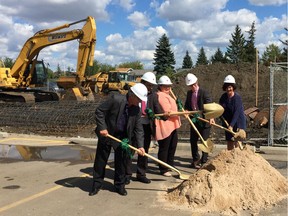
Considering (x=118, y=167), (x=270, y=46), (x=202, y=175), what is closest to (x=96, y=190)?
(x=118, y=167)

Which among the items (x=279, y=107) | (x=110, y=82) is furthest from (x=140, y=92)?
(x=110, y=82)

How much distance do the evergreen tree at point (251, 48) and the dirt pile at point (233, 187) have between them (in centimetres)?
6273

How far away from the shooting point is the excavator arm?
21.7m

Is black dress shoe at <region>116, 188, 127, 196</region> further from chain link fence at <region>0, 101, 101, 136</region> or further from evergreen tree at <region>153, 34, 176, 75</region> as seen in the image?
evergreen tree at <region>153, 34, 176, 75</region>

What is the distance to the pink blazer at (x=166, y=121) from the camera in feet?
23.9

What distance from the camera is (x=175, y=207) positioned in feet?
18.2

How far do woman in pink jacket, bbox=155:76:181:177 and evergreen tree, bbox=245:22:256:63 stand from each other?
6160 centimetres

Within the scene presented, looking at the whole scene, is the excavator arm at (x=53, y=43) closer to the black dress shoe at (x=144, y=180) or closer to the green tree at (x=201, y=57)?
the black dress shoe at (x=144, y=180)

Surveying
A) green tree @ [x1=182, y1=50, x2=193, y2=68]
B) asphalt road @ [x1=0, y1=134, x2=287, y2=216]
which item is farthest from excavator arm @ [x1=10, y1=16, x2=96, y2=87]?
green tree @ [x1=182, y1=50, x2=193, y2=68]

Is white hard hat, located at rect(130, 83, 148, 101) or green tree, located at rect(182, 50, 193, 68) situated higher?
green tree, located at rect(182, 50, 193, 68)

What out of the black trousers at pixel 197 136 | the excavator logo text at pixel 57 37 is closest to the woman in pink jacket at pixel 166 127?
the black trousers at pixel 197 136

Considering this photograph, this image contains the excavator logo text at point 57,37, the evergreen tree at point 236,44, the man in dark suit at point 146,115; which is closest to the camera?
the man in dark suit at point 146,115

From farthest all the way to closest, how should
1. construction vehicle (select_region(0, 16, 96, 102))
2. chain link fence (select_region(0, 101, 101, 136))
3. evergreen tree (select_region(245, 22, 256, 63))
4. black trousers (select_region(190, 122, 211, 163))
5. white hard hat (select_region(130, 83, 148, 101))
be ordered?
evergreen tree (select_region(245, 22, 256, 63)), construction vehicle (select_region(0, 16, 96, 102)), chain link fence (select_region(0, 101, 101, 136)), black trousers (select_region(190, 122, 211, 163)), white hard hat (select_region(130, 83, 148, 101))

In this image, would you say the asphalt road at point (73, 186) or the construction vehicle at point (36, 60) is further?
the construction vehicle at point (36, 60)
